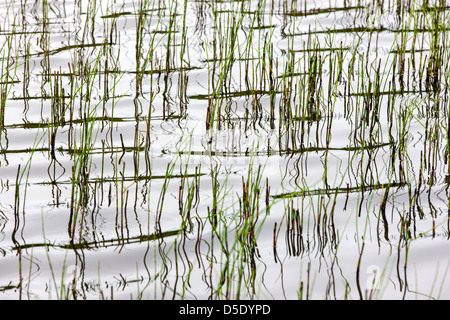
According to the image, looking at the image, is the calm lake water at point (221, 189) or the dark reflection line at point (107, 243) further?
the dark reflection line at point (107, 243)

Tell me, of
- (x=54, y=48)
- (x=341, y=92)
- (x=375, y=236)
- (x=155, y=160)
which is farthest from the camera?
(x=54, y=48)

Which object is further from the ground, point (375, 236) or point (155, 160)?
point (155, 160)

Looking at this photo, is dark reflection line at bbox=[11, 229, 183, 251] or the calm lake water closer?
the calm lake water

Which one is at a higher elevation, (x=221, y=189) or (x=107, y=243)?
(x=221, y=189)

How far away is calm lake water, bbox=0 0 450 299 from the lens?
226cm

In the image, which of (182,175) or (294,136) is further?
(294,136)

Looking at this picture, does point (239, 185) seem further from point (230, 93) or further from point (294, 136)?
point (230, 93)

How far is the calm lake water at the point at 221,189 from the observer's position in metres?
2.26

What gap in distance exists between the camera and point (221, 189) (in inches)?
112

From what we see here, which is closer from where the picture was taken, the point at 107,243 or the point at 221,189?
the point at 107,243

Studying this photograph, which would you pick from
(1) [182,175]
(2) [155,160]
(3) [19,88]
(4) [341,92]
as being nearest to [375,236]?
(1) [182,175]

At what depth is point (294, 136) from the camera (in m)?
3.42
